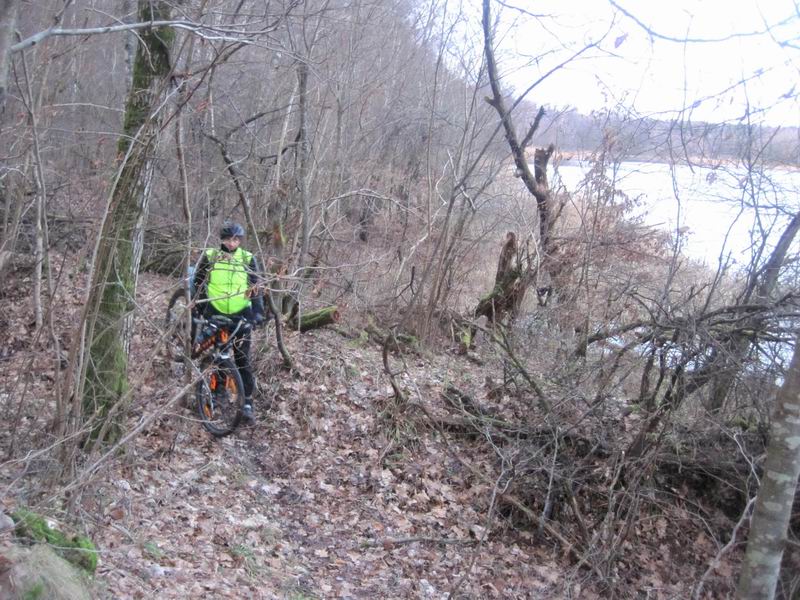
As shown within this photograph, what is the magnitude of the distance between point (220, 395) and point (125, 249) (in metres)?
2.32

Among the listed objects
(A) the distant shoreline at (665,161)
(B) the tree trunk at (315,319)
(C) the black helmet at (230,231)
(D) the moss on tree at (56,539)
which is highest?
(A) the distant shoreline at (665,161)

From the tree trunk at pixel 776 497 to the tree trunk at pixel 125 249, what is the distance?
14.9 ft

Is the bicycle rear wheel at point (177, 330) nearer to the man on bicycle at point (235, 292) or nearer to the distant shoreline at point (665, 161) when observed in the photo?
the man on bicycle at point (235, 292)

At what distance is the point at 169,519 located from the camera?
19.7ft

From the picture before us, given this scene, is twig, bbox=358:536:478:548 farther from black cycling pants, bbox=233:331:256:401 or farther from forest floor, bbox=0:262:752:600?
black cycling pants, bbox=233:331:256:401

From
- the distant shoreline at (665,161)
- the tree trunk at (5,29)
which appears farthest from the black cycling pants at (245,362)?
the distant shoreline at (665,161)

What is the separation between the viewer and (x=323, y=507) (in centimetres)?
722

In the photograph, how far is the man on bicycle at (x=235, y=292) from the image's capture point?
23.1ft

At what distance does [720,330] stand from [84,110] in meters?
11.2

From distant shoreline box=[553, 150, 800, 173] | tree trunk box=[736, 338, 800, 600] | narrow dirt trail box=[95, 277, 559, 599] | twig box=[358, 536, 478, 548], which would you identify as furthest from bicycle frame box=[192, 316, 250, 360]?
distant shoreline box=[553, 150, 800, 173]

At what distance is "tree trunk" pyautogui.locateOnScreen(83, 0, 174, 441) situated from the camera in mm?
5684

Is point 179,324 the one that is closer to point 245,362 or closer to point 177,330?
point 177,330

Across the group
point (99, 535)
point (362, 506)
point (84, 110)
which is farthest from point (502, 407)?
point (84, 110)

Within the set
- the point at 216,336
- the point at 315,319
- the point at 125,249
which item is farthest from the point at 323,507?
the point at 315,319
